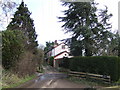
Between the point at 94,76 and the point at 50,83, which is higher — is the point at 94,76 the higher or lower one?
the higher one

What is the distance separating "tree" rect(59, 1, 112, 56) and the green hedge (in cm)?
226

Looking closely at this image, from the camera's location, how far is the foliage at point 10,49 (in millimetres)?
10453

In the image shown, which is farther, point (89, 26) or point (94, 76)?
point (89, 26)

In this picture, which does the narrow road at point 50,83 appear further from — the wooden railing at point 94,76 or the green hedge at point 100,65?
the green hedge at point 100,65

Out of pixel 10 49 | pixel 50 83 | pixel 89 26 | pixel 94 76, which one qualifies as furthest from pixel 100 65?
pixel 10 49

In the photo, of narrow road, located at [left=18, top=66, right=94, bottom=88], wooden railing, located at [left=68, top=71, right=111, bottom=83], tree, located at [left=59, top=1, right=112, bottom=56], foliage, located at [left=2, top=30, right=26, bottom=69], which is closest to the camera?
narrow road, located at [left=18, top=66, right=94, bottom=88]

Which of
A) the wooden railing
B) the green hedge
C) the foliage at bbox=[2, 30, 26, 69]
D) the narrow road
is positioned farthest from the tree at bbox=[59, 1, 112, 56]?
the foliage at bbox=[2, 30, 26, 69]

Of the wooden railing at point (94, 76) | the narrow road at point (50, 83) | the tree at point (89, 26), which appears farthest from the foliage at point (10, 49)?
the tree at point (89, 26)

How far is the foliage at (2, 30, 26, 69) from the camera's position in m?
10.5

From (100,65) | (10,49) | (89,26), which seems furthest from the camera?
(89,26)

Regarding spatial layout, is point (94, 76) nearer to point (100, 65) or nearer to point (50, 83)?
point (100, 65)

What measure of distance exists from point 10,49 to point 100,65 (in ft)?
25.4

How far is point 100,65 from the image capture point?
473 inches

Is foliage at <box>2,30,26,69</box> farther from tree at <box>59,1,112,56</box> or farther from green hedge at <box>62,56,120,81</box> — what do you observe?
tree at <box>59,1,112,56</box>
